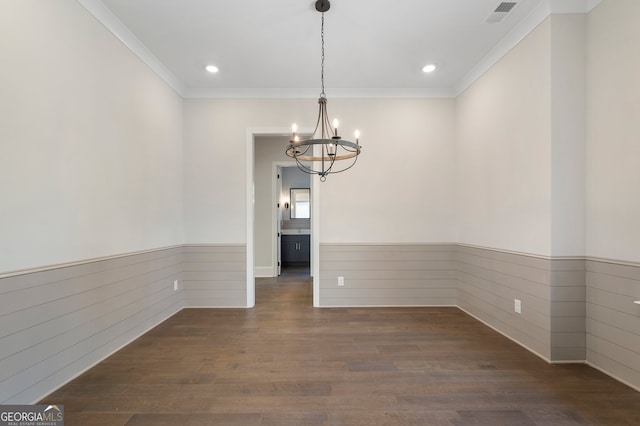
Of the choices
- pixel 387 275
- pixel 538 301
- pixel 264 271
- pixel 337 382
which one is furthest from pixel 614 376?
pixel 264 271

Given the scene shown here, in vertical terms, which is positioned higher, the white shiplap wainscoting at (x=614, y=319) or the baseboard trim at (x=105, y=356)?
the white shiplap wainscoting at (x=614, y=319)

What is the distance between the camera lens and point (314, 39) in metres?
2.88

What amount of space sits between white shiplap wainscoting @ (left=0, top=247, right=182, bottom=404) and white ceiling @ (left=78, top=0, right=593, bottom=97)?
6.79 ft

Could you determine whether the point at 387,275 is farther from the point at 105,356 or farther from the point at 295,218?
the point at 295,218

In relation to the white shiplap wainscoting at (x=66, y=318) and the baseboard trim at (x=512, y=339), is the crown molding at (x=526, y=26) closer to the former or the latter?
the baseboard trim at (x=512, y=339)

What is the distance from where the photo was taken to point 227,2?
7.89 ft

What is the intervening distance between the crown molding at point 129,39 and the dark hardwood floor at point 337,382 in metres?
2.80

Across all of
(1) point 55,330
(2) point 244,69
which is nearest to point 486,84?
(2) point 244,69

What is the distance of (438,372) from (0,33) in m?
3.58

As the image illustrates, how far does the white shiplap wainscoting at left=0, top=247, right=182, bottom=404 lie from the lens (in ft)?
5.84

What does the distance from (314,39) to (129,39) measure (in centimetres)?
173

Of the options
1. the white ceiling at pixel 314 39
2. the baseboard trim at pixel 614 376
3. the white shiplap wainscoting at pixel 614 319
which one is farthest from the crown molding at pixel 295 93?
the baseboard trim at pixel 614 376

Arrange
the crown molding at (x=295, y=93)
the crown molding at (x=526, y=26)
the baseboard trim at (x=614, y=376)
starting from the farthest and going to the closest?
the crown molding at (x=295, y=93) < the crown molding at (x=526, y=26) < the baseboard trim at (x=614, y=376)

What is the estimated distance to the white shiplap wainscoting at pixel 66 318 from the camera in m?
1.78
